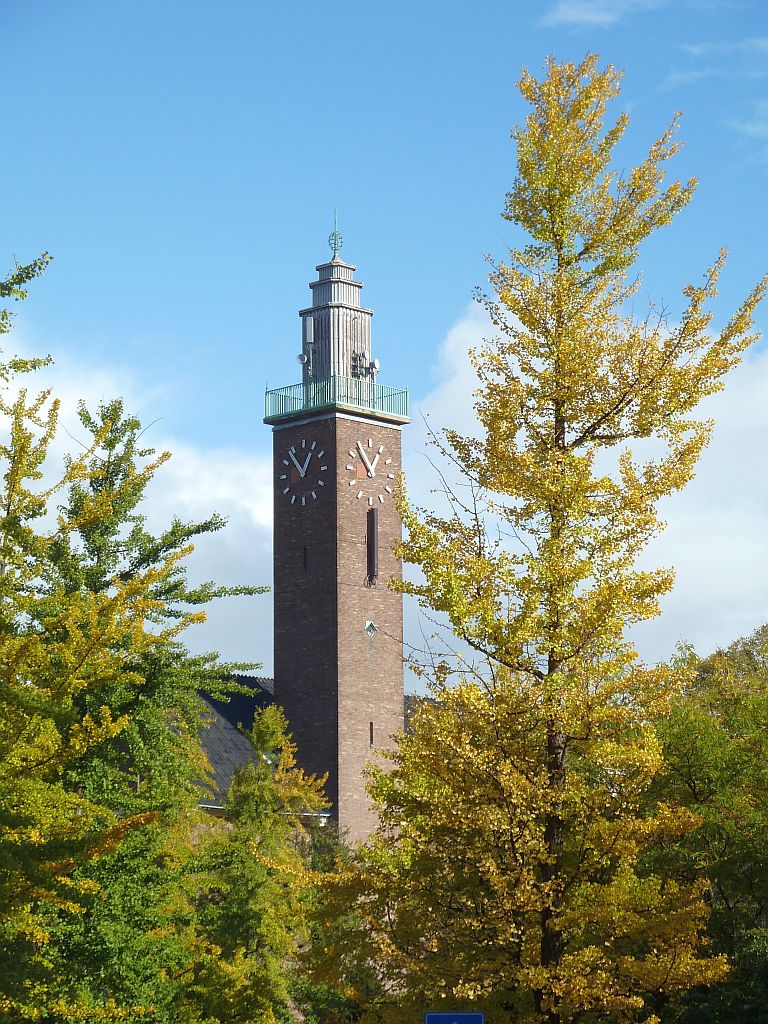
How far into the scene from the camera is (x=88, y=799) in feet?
79.8

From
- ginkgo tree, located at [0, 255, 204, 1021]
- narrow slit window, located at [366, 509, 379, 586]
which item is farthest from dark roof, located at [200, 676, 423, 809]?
ginkgo tree, located at [0, 255, 204, 1021]

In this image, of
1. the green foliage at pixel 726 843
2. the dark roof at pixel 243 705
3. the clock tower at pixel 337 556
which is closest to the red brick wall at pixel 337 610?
the clock tower at pixel 337 556

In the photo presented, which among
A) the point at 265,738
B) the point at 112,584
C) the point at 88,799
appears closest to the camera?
the point at 88,799

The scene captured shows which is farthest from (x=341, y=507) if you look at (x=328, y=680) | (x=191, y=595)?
(x=191, y=595)

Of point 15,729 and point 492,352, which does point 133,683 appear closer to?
point 15,729

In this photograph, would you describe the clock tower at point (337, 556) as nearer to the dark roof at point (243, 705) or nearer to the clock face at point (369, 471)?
the clock face at point (369, 471)

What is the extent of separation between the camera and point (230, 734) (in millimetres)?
59062

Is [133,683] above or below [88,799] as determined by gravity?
above

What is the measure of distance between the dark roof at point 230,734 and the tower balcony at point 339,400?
1041cm

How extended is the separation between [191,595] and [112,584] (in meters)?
1.40

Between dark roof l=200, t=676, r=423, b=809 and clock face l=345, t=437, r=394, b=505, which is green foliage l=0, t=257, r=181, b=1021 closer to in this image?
dark roof l=200, t=676, r=423, b=809

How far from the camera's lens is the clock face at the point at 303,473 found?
61.0 meters

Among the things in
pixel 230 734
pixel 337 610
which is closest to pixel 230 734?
pixel 230 734

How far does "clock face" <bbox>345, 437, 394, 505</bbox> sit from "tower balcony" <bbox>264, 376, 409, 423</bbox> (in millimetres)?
1310
